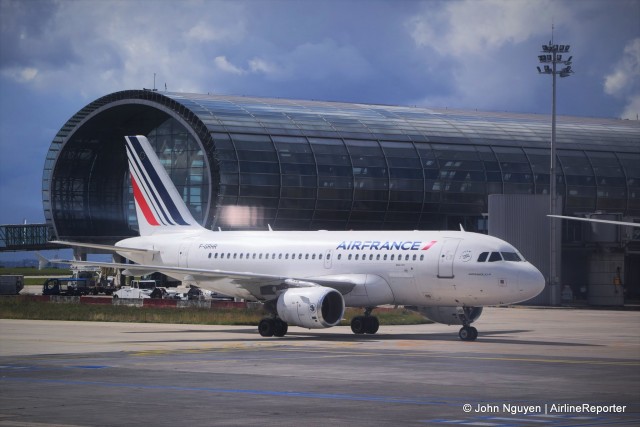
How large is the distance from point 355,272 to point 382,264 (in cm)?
137

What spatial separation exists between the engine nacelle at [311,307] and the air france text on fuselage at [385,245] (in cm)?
317

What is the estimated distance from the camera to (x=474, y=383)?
25.1m

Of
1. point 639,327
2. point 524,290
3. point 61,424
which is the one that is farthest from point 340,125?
point 61,424

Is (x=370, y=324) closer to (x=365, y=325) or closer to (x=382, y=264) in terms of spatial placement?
(x=365, y=325)

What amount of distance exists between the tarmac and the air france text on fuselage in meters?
3.46

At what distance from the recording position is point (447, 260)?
4144cm

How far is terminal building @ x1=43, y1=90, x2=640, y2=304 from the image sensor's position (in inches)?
3401

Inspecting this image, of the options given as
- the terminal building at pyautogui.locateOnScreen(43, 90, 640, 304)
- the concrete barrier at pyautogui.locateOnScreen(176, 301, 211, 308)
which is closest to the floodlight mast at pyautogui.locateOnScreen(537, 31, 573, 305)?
the terminal building at pyautogui.locateOnScreen(43, 90, 640, 304)

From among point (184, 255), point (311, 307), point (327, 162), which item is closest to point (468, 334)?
point (311, 307)

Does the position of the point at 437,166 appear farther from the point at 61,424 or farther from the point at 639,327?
the point at 61,424

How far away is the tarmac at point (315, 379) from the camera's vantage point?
64.1ft

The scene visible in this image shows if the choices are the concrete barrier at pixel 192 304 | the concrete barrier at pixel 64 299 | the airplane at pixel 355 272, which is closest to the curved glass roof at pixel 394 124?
the concrete barrier at pixel 64 299

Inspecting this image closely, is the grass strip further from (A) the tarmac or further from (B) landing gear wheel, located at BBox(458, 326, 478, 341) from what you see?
(B) landing gear wheel, located at BBox(458, 326, 478, 341)

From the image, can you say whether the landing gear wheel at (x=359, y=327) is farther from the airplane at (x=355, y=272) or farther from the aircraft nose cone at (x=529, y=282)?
the aircraft nose cone at (x=529, y=282)
